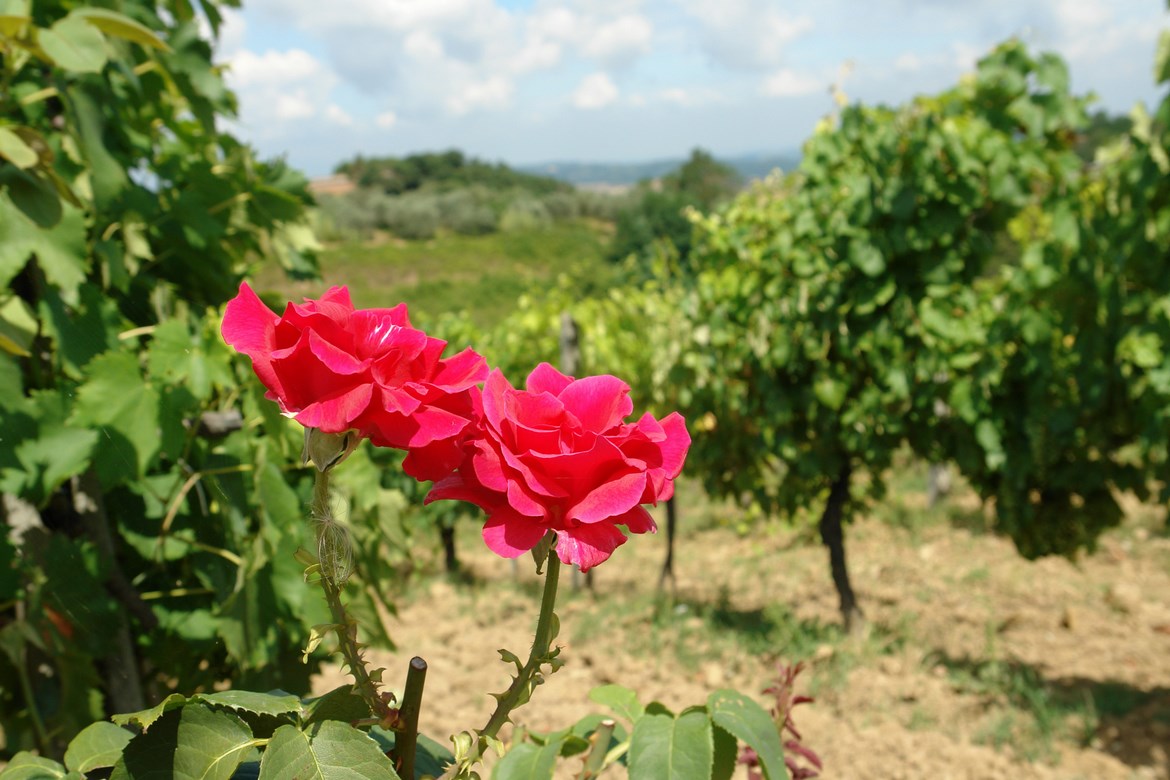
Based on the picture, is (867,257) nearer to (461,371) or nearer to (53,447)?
(53,447)

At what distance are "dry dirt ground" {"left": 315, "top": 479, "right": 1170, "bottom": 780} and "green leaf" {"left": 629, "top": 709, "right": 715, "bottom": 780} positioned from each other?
8.87 ft

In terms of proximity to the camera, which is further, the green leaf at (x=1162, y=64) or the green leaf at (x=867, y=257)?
the green leaf at (x=867, y=257)

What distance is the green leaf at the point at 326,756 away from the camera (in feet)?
1.67

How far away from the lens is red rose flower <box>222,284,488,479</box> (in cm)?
49

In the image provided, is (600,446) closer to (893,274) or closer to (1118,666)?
(893,274)

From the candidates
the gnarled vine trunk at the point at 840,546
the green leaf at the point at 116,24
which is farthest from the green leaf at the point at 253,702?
the gnarled vine trunk at the point at 840,546

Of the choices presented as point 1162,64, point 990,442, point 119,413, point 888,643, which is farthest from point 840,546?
point 119,413

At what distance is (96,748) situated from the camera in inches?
24.5

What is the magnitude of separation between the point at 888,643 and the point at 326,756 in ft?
14.3

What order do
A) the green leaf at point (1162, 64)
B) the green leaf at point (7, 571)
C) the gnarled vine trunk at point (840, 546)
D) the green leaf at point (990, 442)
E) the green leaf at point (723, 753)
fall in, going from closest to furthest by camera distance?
the green leaf at point (723, 753) < the green leaf at point (7, 571) < the green leaf at point (1162, 64) < the green leaf at point (990, 442) < the gnarled vine trunk at point (840, 546)

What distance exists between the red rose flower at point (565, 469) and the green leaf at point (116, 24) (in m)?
0.92

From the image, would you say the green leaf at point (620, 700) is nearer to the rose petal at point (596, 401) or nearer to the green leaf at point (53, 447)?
the rose petal at point (596, 401)

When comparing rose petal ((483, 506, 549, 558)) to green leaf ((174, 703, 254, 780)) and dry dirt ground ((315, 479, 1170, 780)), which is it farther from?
dry dirt ground ((315, 479, 1170, 780))

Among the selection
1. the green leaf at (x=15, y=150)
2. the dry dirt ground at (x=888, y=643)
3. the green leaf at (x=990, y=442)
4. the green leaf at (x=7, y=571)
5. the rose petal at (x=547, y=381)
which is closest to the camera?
the rose petal at (x=547, y=381)
